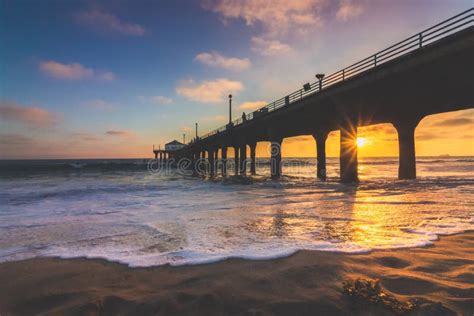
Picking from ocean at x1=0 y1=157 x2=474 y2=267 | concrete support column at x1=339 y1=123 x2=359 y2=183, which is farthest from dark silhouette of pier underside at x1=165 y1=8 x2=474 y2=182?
ocean at x1=0 y1=157 x2=474 y2=267

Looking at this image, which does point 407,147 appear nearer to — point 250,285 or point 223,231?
point 223,231

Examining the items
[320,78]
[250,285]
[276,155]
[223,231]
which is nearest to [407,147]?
[320,78]

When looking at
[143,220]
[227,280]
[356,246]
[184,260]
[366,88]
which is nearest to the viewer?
[227,280]

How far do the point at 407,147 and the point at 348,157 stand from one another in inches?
230

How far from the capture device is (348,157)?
2344cm

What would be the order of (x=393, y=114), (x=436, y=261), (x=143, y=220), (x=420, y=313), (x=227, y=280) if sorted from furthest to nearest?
(x=393, y=114), (x=143, y=220), (x=436, y=261), (x=227, y=280), (x=420, y=313)

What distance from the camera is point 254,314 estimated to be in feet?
9.36

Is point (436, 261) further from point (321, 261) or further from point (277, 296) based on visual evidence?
point (277, 296)

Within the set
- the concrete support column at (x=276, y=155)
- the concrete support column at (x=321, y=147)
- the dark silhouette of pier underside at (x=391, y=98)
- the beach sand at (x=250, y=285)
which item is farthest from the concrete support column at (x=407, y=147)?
the beach sand at (x=250, y=285)

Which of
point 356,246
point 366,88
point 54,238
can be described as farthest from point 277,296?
point 366,88

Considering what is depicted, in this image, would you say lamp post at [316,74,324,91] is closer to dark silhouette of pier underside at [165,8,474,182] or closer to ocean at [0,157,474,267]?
dark silhouette of pier underside at [165,8,474,182]

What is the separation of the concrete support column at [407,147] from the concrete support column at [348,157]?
475cm

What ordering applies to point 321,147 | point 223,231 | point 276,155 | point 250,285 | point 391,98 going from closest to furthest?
point 250,285, point 223,231, point 391,98, point 276,155, point 321,147

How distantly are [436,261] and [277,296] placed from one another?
9.00 ft
